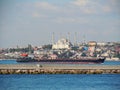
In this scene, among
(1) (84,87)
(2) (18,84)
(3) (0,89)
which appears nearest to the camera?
(3) (0,89)

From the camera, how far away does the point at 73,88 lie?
46.4m

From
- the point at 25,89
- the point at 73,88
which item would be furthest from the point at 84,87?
the point at 25,89

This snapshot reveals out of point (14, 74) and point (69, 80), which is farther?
point (14, 74)

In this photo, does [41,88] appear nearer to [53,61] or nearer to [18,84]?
[18,84]

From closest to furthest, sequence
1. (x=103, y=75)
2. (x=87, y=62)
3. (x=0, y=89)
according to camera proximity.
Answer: (x=0, y=89) < (x=103, y=75) < (x=87, y=62)

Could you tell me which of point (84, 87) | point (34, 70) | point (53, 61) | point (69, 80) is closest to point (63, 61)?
point (53, 61)

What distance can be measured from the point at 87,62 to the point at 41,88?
225 ft

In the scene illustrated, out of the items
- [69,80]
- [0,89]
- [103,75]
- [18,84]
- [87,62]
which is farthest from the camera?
[87,62]

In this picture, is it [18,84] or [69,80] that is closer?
[18,84]

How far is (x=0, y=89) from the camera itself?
4425cm

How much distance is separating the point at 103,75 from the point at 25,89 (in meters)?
19.9

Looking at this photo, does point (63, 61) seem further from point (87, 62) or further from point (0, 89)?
point (0, 89)

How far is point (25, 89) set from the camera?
4522 centimetres

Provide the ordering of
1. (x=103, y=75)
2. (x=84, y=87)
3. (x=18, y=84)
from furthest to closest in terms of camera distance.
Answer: (x=103, y=75)
(x=18, y=84)
(x=84, y=87)
